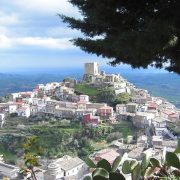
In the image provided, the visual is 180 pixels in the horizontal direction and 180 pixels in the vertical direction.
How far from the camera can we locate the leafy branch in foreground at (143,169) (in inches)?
133

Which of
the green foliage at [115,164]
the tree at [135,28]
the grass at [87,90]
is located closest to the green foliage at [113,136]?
the grass at [87,90]

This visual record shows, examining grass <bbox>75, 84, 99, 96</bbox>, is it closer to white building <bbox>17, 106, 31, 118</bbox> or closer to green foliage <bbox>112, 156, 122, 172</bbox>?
white building <bbox>17, 106, 31, 118</bbox>

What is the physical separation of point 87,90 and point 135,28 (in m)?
65.0

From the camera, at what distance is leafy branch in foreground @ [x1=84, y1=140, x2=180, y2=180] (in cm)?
338

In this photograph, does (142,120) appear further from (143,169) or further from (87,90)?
(143,169)

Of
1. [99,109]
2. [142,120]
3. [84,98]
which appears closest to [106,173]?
[142,120]

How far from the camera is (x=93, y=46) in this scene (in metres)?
6.45

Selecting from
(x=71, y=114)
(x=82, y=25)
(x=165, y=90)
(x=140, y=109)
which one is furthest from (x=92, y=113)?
(x=165, y=90)

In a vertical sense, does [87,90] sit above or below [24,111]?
above

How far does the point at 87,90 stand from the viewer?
7062 centimetres

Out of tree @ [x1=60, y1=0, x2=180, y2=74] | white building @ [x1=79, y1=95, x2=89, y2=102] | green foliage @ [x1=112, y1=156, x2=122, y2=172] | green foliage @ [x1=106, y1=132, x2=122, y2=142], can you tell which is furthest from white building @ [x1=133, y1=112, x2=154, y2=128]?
green foliage @ [x1=112, y1=156, x2=122, y2=172]

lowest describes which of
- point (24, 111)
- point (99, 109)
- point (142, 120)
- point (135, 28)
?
point (142, 120)

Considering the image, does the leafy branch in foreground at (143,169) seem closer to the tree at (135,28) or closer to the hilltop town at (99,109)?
the tree at (135,28)

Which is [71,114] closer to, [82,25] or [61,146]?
[61,146]
